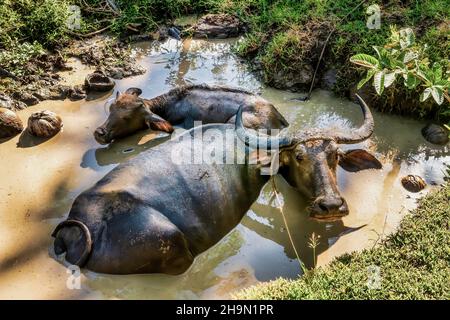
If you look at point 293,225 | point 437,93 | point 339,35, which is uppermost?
point 437,93

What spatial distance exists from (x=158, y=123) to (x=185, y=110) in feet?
1.68

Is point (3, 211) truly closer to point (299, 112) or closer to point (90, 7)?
point (299, 112)

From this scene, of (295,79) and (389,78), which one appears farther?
(295,79)

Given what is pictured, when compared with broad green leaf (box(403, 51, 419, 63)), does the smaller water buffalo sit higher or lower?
lower

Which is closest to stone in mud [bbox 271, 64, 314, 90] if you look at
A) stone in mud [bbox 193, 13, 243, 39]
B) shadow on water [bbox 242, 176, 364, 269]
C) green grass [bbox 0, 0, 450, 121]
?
green grass [bbox 0, 0, 450, 121]

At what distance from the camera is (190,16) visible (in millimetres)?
8109

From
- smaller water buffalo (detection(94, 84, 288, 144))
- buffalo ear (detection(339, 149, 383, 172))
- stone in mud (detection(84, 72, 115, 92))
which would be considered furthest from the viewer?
stone in mud (detection(84, 72, 115, 92))

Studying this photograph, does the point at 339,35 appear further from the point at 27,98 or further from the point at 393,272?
the point at 27,98

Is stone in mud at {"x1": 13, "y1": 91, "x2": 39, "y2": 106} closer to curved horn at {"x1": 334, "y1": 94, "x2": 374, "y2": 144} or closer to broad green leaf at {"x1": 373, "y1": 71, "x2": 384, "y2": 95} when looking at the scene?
curved horn at {"x1": 334, "y1": 94, "x2": 374, "y2": 144}

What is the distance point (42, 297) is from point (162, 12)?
5.72 metres

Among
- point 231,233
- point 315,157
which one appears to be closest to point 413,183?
point 315,157

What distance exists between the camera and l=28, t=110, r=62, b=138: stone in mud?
5.27 meters

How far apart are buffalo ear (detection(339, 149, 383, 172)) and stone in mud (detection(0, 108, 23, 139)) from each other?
11.5ft

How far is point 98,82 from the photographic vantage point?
6.25 metres
